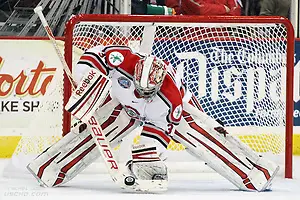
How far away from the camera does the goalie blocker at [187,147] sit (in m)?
3.23

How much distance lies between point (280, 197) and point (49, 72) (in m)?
1.91

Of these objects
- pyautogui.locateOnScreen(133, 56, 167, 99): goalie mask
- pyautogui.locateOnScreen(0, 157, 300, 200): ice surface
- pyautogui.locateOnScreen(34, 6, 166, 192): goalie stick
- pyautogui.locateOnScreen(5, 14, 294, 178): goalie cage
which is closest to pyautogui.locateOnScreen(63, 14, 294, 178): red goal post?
pyautogui.locateOnScreen(5, 14, 294, 178): goalie cage

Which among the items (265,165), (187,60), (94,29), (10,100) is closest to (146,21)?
(94,29)

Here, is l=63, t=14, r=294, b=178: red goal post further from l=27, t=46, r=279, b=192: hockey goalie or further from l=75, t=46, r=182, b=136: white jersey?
l=75, t=46, r=182, b=136: white jersey

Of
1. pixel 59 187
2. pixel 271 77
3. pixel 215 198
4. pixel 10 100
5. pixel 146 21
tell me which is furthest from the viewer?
pixel 10 100

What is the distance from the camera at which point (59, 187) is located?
3.22m

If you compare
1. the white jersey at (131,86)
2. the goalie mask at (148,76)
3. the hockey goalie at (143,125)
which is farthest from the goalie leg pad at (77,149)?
the goalie mask at (148,76)

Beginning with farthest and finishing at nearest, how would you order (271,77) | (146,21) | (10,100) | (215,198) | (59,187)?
1. (10,100)
2. (271,77)
3. (146,21)
4. (59,187)
5. (215,198)

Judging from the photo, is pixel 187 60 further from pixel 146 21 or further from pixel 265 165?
pixel 265 165

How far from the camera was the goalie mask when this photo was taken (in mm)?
2902

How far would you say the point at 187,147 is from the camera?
130 inches

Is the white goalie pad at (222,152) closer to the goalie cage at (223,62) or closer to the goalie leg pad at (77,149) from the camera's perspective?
the goalie leg pad at (77,149)

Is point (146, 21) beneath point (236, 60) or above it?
above

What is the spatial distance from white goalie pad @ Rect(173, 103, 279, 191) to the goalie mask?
0.37 metres
